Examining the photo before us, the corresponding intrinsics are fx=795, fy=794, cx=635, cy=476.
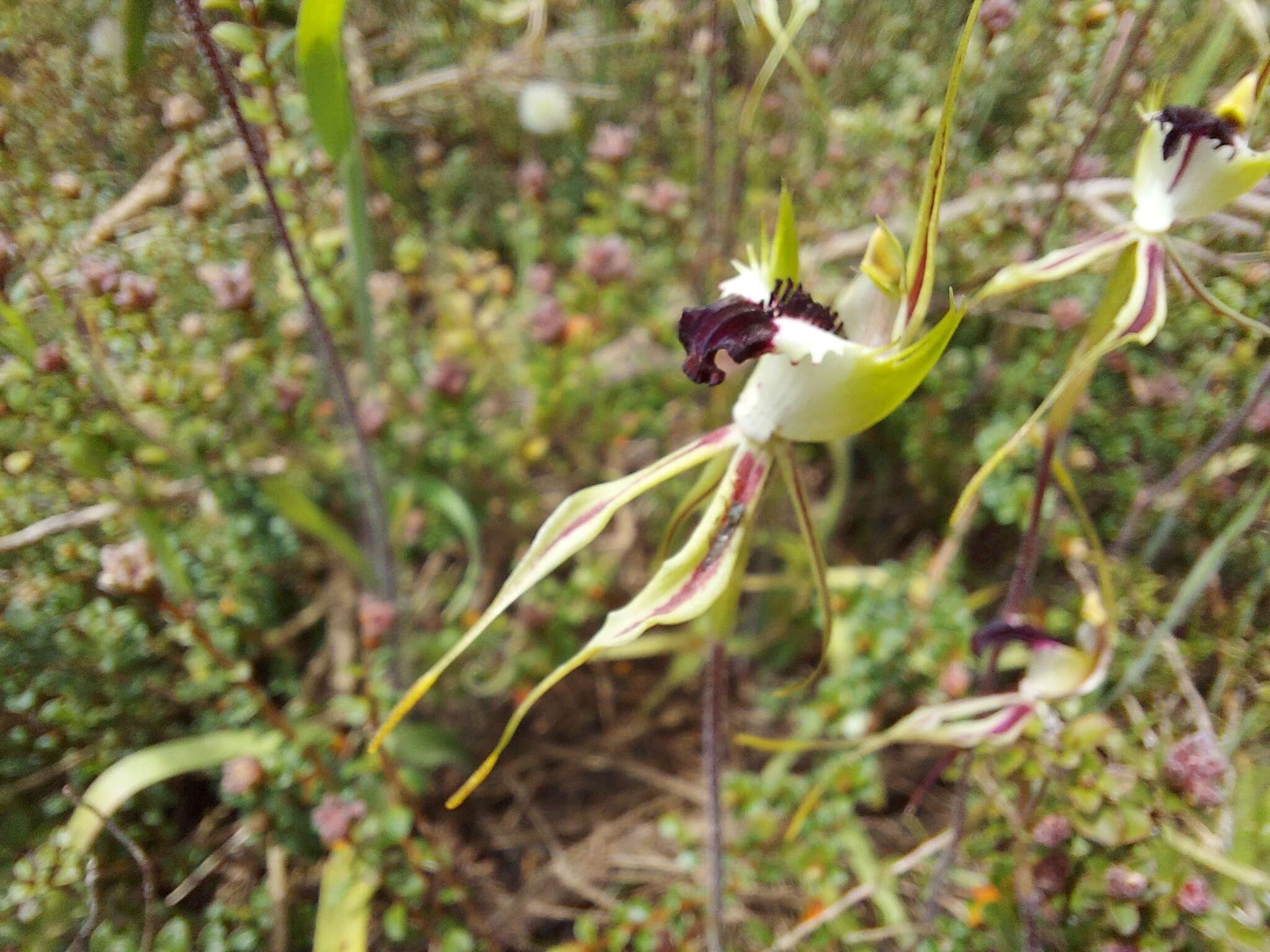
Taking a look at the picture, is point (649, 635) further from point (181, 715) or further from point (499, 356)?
point (181, 715)

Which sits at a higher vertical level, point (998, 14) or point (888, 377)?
point (998, 14)

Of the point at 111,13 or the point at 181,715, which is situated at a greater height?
the point at 111,13

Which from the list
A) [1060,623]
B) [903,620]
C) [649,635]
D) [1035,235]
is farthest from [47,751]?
[1035,235]

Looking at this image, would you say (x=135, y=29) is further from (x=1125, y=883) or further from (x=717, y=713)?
(x=1125, y=883)

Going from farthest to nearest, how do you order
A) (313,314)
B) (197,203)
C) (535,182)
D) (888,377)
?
(535,182), (197,203), (313,314), (888,377)

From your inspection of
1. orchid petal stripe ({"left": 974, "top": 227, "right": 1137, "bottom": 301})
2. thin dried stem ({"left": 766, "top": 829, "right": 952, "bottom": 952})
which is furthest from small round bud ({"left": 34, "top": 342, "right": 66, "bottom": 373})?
thin dried stem ({"left": 766, "top": 829, "right": 952, "bottom": 952})

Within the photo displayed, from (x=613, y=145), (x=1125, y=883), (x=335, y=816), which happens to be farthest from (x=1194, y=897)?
(x=613, y=145)

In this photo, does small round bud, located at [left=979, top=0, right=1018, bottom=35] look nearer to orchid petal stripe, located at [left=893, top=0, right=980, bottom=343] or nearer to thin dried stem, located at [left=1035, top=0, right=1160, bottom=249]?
thin dried stem, located at [left=1035, top=0, right=1160, bottom=249]
